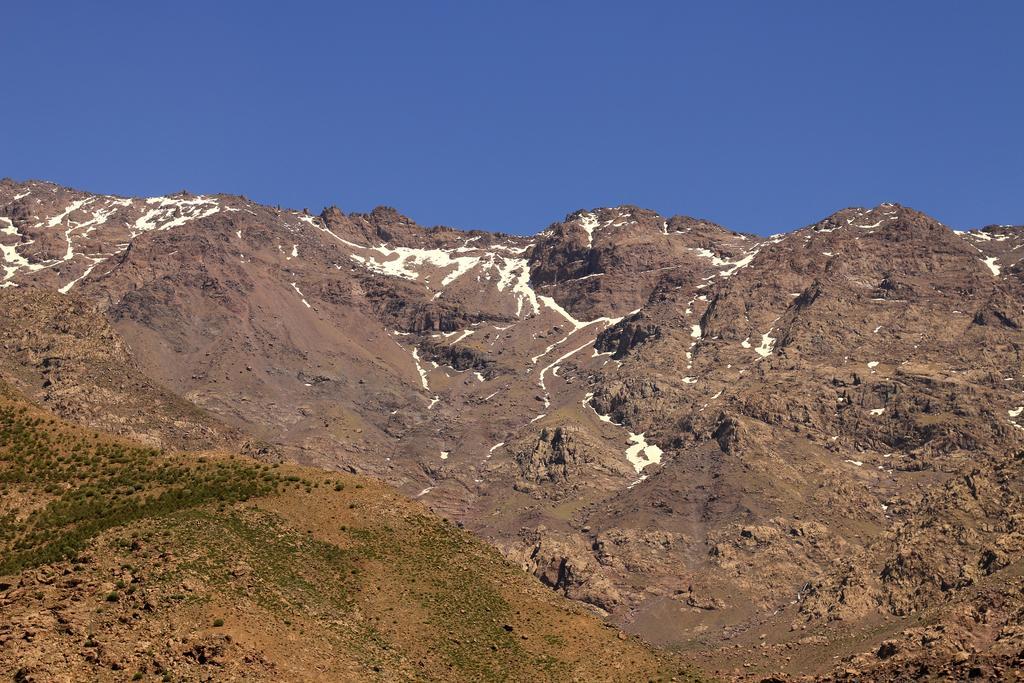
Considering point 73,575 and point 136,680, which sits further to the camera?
point 73,575

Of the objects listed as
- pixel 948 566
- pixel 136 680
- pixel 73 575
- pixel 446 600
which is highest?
pixel 948 566

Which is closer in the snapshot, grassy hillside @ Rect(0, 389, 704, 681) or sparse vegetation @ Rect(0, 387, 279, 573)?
grassy hillside @ Rect(0, 389, 704, 681)

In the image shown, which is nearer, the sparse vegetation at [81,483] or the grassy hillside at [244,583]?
the grassy hillside at [244,583]

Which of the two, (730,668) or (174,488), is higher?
(730,668)

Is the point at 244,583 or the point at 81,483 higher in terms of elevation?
the point at 81,483

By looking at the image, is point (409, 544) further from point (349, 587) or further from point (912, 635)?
point (912, 635)

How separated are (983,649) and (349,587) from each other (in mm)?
92817

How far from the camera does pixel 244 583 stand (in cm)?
5766

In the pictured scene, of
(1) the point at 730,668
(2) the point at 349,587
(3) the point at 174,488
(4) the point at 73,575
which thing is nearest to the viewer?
(4) the point at 73,575

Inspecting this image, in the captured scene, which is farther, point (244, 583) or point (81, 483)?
point (81, 483)

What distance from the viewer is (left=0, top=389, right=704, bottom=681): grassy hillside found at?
5181cm

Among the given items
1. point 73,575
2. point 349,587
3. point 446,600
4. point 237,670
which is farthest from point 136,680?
point 446,600

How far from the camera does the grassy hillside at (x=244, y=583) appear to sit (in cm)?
5181

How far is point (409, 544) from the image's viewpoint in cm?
6631
